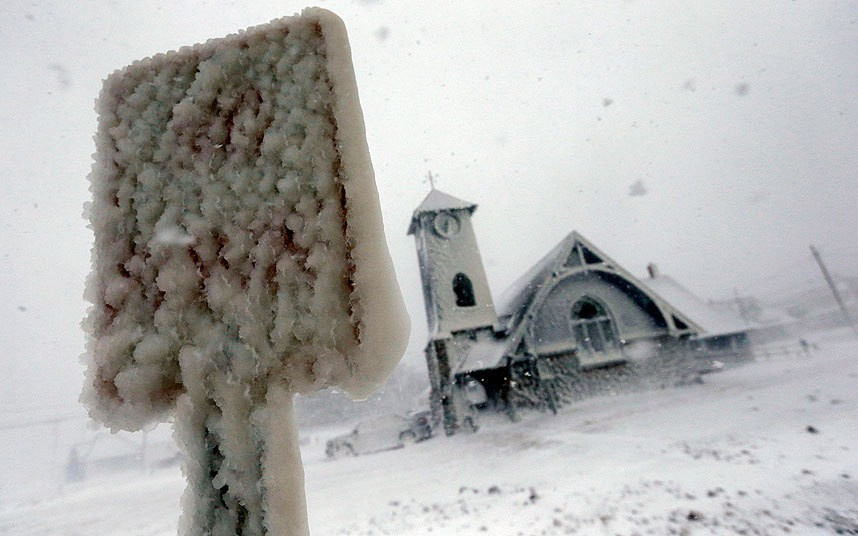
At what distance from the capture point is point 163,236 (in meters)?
1.09

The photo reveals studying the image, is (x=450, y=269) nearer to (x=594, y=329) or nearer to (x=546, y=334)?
(x=546, y=334)

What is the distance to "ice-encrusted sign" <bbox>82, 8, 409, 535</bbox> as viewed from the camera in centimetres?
98

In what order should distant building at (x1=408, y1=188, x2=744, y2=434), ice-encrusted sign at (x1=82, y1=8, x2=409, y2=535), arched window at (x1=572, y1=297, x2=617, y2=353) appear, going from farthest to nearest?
arched window at (x1=572, y1=297, x2=617, y2=353) < distant building at (x1=408, y1=188, x2=744, y2=434) < ice-encrusted sign at (x1=82, y1=8, x2=409, y2=535)

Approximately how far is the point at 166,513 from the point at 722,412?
36.5 feet

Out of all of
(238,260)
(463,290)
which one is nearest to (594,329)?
(463,290)

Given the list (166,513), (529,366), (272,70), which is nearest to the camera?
(272,70)

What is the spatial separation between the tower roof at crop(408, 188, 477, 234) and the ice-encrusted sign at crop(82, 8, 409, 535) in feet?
44.6

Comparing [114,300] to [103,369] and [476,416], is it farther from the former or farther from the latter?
[476,416]

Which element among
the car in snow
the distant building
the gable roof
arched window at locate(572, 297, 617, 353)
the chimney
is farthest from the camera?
the chimney

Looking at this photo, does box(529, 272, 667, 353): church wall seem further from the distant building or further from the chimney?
the chimney

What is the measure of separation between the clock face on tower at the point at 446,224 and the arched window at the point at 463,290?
1674mm

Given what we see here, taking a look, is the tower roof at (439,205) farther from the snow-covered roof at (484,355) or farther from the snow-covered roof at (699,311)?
the snow-covered roof at (699,311)

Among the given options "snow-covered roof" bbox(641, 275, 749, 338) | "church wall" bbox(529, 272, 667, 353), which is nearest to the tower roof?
"church wall" bbox(529, 272, 667, 353)

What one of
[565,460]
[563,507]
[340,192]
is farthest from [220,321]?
[565,460]
